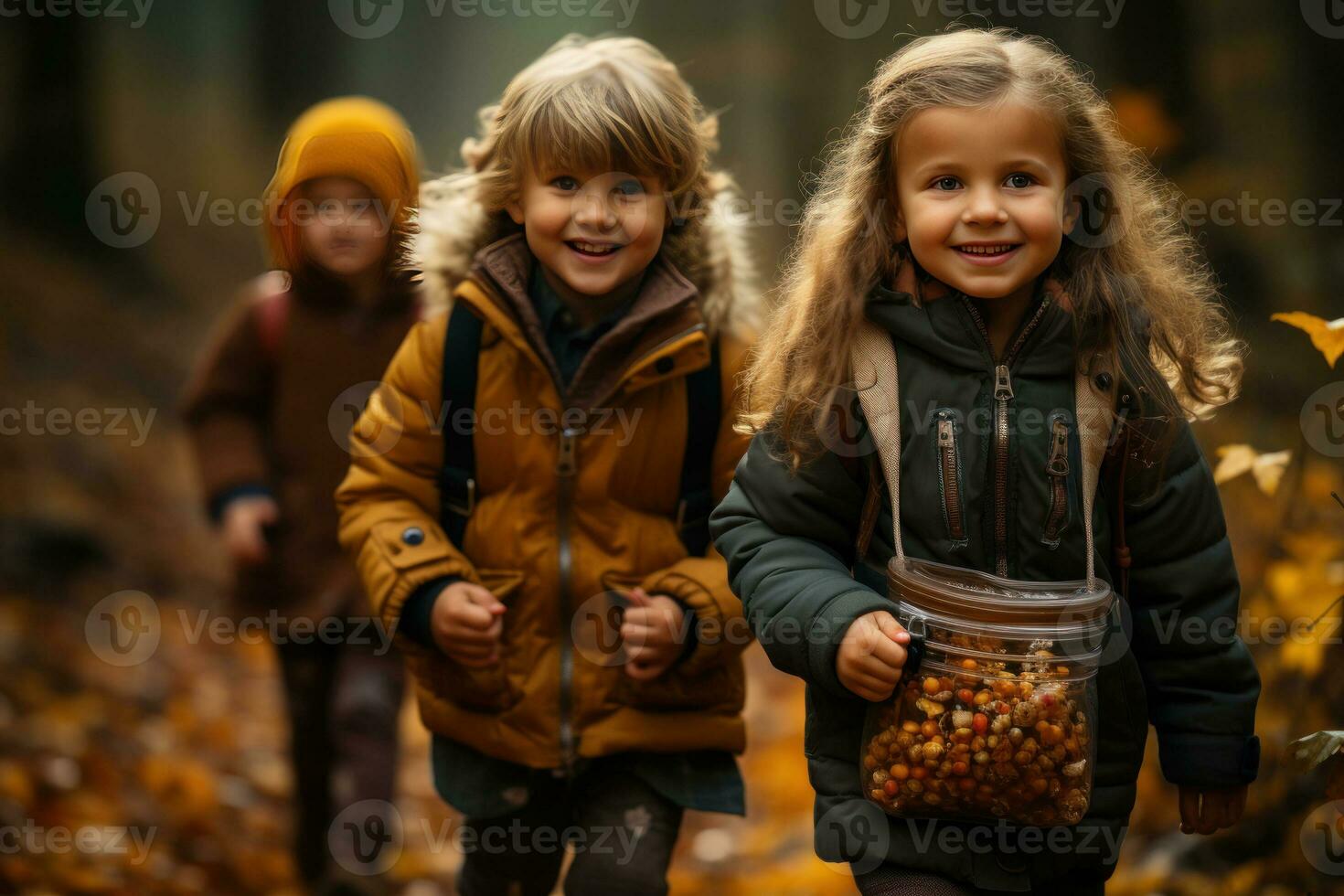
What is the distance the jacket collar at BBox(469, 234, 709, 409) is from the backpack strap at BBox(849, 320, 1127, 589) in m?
0.60

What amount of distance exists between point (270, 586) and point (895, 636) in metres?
2.39

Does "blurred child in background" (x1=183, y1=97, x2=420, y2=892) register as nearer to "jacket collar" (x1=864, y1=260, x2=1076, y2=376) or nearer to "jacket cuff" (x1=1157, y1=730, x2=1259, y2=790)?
"jacket collar" (x1=864, y1=260, x2=1076, y2=376)

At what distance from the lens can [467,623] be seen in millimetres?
3053

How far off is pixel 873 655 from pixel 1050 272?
808 millimetres

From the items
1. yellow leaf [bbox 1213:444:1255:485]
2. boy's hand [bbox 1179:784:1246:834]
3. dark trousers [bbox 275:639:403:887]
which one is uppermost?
yellow leaf [bbox 1213:444:1255:485]

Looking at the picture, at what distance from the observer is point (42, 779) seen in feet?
16.9

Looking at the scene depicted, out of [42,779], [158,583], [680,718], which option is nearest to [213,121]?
[158,583]

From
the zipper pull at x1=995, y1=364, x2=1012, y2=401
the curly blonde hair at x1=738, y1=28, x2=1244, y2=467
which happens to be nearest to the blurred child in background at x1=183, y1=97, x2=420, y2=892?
the curly blonde hair at x1=738, y1=28, x2=1244, y2=467

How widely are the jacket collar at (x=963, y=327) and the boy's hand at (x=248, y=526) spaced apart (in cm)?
220

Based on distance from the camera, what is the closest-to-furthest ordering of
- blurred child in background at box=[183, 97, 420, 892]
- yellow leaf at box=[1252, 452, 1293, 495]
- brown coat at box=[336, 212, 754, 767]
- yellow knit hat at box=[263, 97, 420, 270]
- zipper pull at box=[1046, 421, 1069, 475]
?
zipper pull at box=[1046, 421, 1069, 475] < brown coat at box=[336, 212, 754, 767] < yellow leaf at box=[1252, 452, 1293, 495] < yellow knit hat at box=[263, 97, 420, 270] < blurred child in background at box=[183, 97, 420, 892]

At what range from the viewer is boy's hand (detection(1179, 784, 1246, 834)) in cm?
266

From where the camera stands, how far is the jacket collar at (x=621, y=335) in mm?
3117

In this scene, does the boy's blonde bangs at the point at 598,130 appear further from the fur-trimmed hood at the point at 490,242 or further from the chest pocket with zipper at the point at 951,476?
the chest pocket with zipper at the point at 951,476

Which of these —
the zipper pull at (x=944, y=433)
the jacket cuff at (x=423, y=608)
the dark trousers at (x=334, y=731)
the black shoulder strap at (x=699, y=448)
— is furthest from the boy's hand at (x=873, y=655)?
the dark trousers at (x=334, y=731)
